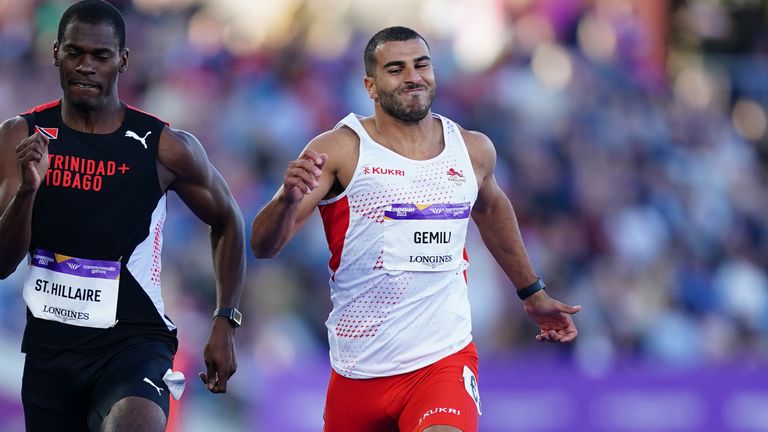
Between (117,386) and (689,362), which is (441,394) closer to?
(117,386)

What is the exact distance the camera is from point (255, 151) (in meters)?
13.1

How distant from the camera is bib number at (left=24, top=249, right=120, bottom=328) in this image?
6.33 m

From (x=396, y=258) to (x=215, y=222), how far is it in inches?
39.1

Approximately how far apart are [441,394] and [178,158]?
1.81m

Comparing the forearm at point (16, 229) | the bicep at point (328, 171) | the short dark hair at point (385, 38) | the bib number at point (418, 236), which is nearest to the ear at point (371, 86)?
the short dark hair at point (385, 38)

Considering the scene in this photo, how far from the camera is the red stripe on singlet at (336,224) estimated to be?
6832 millimetres

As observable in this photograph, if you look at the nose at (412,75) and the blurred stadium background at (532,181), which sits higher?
the nose at (412,75)

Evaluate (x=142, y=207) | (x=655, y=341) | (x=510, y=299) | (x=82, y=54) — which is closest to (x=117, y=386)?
(x=142, y=207)

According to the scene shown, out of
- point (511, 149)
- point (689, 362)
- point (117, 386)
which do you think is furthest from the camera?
point (511, 149)

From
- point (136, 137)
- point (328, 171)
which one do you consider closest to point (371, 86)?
point (328, 171)

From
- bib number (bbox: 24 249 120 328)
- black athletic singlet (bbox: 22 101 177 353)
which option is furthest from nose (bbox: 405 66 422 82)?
bib number (bbox: 24 249 120 328)

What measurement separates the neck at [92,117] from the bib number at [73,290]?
660 mm

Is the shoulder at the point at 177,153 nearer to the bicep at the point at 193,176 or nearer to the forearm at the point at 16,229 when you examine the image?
the bicep at the point at 193,176

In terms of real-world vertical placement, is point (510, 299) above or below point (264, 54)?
below
